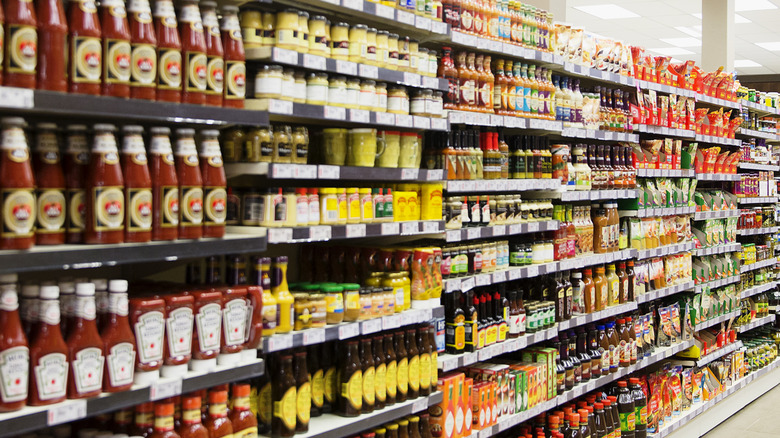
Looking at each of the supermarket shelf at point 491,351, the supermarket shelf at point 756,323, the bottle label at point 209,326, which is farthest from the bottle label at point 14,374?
the supermarket shelf at point 756,323

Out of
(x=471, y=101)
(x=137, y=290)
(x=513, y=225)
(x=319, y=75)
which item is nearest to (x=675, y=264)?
(x=513, y=225)

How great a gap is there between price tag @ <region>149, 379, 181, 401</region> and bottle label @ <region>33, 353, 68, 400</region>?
28 centimetres

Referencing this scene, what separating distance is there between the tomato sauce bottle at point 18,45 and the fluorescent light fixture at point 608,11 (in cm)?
880

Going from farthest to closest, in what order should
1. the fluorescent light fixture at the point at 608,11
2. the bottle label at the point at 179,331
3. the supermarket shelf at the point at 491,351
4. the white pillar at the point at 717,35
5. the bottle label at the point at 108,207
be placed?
the fluorescent light fixture at the point at 608,11, the white pillar at the point at 717,35, the supermarket shelf at the point at 491,351, the bottle label at the point at 179,331, the bottle label at the point at 108,207

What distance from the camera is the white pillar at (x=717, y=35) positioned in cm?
803

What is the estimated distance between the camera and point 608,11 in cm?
1012

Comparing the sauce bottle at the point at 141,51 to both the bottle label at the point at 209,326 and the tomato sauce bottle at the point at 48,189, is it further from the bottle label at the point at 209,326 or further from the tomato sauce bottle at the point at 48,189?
the bottle label at the point at 209,326

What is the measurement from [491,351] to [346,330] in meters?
1.28

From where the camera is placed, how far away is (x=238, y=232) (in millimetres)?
2887

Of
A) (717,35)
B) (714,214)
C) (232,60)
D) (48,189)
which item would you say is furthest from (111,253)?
(717,35)

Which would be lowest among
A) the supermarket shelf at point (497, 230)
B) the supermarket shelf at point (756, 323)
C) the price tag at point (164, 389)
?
the supermarket shelf at point (756, 323)

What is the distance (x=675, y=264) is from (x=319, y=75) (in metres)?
4.27

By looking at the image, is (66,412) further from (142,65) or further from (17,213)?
(142,65)

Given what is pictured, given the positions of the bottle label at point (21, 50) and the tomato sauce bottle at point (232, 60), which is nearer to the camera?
the bottle label at point (21, 50)
